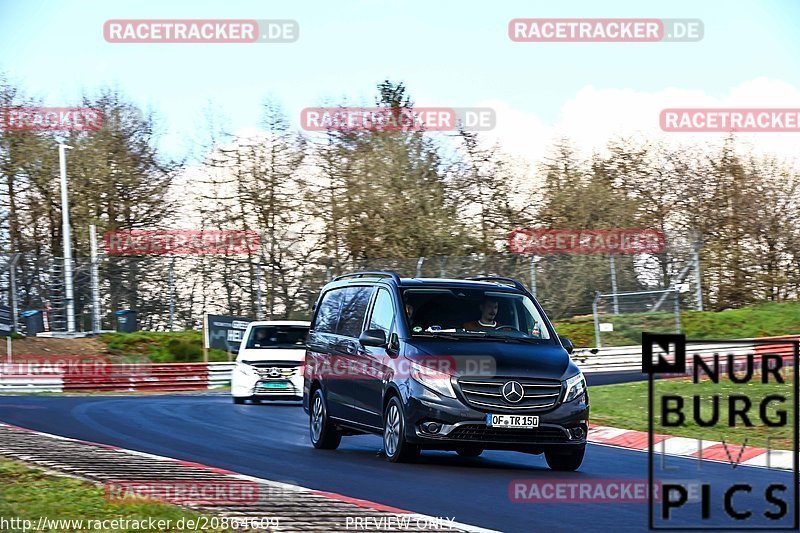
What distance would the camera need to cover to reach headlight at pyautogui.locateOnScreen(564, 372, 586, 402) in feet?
40.6

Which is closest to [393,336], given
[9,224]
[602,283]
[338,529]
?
[338,529]

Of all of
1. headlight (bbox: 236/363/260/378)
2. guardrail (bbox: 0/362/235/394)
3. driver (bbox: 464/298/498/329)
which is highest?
driver (bbox: 464/298/498/329)

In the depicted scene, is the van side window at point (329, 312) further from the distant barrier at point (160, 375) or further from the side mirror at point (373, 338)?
the distant barrier at point (160, 375)

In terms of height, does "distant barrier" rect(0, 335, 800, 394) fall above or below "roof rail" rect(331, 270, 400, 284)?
below

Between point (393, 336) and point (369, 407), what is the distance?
3.13ft

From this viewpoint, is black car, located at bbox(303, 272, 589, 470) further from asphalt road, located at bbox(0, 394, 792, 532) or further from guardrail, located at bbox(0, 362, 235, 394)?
guardrail, located at bbox(0, 362, 235, 394)

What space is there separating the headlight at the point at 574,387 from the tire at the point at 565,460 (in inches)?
21.3

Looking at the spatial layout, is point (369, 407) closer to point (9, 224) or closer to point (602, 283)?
point (602, 283)

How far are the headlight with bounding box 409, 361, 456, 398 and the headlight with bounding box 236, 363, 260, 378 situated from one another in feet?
39.8

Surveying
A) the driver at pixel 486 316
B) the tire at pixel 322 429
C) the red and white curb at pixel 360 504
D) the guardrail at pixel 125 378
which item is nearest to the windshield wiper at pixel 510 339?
the driver at pixel 486 316

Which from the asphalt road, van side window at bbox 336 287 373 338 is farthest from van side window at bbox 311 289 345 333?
the asphalt road

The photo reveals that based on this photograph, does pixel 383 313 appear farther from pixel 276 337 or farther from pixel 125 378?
pixel 125 378

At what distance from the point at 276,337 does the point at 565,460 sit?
12.9 m

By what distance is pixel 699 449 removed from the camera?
50.3 feet
